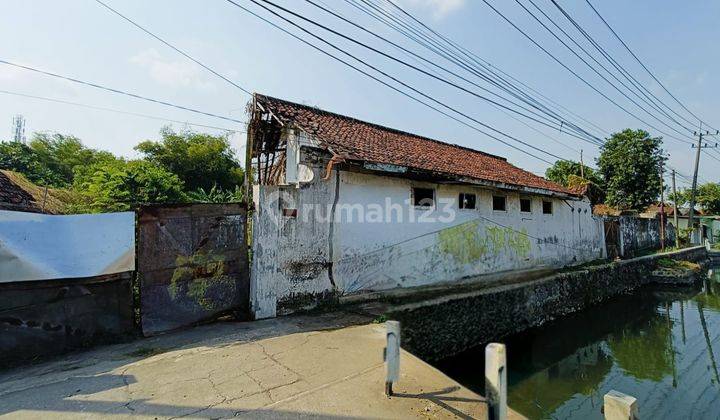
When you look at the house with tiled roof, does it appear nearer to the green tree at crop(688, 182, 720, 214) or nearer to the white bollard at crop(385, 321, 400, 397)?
the white bollard at crop(385, 321, 400, 397)

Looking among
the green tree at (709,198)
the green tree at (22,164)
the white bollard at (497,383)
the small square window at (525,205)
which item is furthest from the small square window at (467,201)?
the green tree at (709,198)

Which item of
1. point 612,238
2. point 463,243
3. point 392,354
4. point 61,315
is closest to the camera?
point 392,354

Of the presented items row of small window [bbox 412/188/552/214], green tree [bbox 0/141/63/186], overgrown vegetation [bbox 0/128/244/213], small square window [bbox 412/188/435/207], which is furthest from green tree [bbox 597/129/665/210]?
green tree [bbox 0/141/63/186]

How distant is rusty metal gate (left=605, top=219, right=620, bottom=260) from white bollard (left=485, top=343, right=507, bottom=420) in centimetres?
1739

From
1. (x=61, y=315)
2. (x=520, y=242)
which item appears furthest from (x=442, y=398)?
(x=520, y=242)

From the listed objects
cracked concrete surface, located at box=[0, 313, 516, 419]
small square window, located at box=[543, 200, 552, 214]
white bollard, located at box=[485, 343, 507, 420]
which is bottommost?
cracked concrete surface, located at box=[0, 313, 516, 419]

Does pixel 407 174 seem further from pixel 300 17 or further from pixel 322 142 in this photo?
pixel 300 17

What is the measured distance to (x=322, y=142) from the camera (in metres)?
6.91

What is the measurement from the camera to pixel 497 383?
2.90 m

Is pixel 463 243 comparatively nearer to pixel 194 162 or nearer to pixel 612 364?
pixel 612 364

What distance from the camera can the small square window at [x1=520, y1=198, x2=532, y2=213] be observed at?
1181 centimetres

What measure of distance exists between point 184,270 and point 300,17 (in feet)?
16.1

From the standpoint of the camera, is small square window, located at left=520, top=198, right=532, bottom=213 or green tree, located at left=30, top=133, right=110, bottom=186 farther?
green tree, located at left=30, top=133, right=110, bottom=186

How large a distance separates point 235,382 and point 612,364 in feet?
28.8
